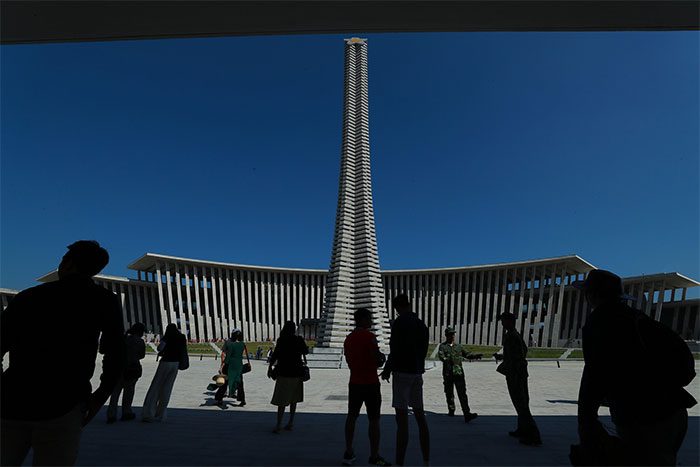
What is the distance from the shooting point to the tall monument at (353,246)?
92.9 ft

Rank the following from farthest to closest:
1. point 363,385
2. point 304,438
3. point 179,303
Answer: point 179,303, point 304,438, point 363,385

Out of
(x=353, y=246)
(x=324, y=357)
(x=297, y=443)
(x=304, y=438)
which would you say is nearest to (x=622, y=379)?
(x=297, y=443)

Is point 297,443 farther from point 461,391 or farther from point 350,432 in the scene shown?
point 461,391

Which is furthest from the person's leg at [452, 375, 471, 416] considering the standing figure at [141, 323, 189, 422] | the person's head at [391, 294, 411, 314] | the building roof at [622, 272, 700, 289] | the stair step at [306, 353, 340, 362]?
the building roof at [622, 272, 700, 289]

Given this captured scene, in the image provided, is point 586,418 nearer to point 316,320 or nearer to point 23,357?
point 23,357

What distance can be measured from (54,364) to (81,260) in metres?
0.59

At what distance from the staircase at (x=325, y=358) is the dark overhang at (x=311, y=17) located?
69.5 feet

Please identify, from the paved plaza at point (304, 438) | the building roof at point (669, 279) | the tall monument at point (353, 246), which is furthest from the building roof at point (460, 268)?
Answer: the paved plaza at point (304, 438)

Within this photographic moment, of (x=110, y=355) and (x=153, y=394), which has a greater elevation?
(x=110, y=355)

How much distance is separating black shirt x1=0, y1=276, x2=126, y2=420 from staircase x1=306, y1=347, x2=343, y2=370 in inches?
874

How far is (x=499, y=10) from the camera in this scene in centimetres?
425

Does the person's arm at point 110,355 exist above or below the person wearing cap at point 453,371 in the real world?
above

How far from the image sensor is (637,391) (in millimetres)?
2072

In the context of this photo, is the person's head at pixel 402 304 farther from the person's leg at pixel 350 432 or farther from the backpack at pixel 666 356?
the backpack at pixel 666 356
